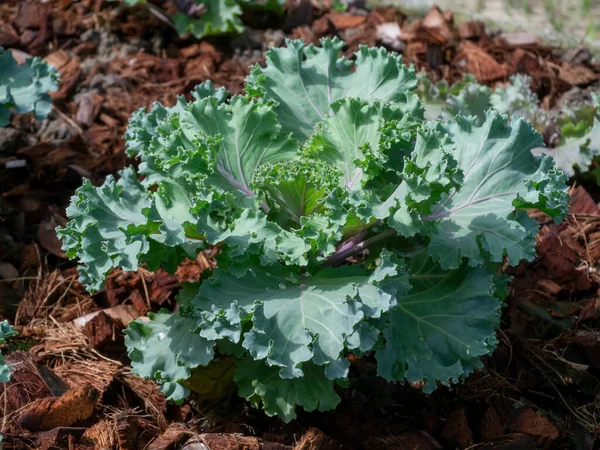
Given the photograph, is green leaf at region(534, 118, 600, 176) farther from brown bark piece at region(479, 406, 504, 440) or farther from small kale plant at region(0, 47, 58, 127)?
small kale plant at region(0, 47, 58, 127)

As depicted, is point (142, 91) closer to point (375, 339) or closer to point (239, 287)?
point (239, 287)

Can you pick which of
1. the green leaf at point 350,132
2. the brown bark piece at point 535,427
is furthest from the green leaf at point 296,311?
the brown bark piece at point 535,427

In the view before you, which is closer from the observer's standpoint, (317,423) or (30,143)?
(317,423)

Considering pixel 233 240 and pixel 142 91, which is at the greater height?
pixel 233 240

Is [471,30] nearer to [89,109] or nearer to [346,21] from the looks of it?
[346,21]

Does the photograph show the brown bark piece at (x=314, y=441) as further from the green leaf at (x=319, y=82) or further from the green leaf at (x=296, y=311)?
the green leaf at (x=319, y=82)

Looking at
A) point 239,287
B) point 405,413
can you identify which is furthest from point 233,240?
point 405,413
